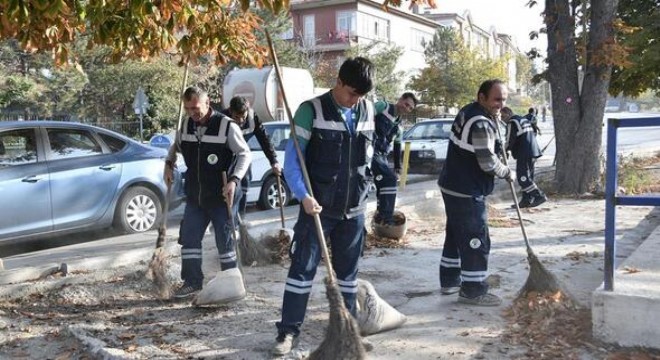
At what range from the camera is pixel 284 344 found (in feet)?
13.6

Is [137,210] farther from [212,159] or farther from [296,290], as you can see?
[296,290]

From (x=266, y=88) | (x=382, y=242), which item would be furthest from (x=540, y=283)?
(x=266, y=88)

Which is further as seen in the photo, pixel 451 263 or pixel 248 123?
pixel 248 123

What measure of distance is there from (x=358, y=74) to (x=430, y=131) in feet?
45.5

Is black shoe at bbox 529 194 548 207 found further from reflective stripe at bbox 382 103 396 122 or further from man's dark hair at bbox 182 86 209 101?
man's dark hair at bbox 182 86 209 101

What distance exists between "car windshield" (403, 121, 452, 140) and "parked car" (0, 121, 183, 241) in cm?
956

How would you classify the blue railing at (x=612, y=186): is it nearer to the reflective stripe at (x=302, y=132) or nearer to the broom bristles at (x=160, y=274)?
the reflective stripe at (x=302, y=132)

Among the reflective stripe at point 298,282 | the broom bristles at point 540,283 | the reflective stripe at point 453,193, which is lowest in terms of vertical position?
the broom bristles at point 540,283

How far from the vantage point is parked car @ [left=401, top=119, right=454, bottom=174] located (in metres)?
16.4

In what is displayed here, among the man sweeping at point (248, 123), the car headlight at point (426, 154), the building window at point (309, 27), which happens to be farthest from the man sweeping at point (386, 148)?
the building window at point (309, 27)

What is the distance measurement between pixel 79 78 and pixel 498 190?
19.8 meters

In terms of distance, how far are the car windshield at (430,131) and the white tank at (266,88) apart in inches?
137

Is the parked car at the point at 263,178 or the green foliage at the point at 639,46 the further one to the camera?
the green foliage at the point at 639,46

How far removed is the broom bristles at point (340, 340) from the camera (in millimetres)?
3686
